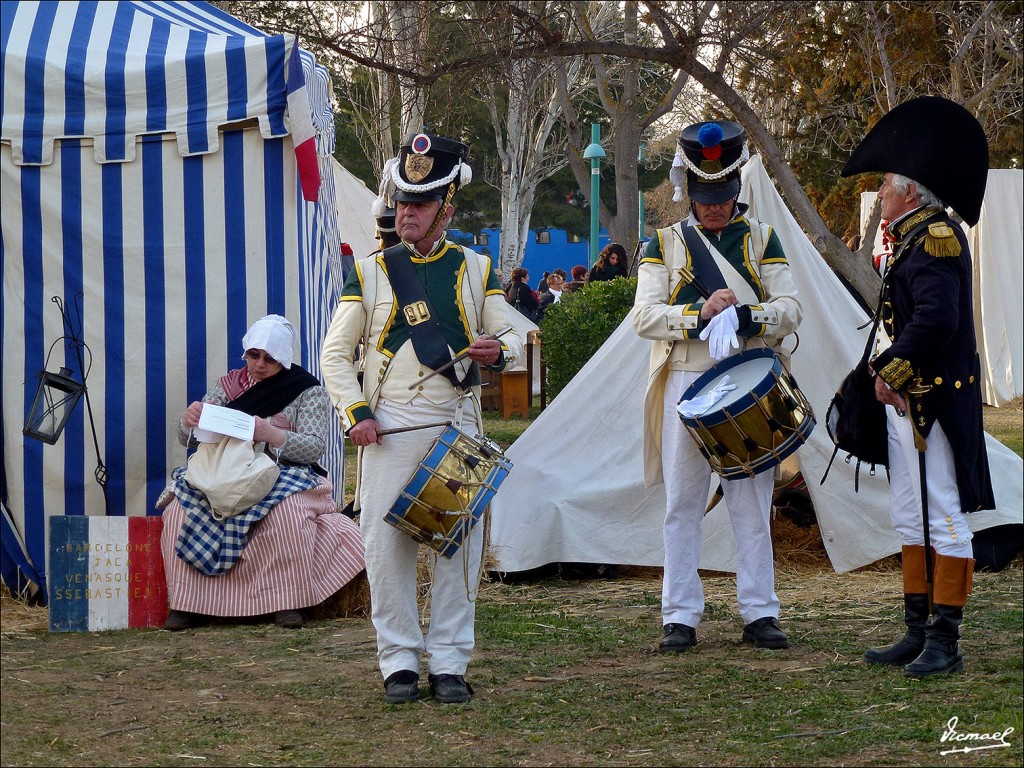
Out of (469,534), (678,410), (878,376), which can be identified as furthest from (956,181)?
(469,534)

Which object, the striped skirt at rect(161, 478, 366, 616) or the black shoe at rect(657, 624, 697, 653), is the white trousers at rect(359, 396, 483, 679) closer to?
the black shoe at rect(657, 624, 697, 653)

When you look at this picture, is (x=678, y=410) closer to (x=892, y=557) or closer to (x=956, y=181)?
(x=956, y=181)

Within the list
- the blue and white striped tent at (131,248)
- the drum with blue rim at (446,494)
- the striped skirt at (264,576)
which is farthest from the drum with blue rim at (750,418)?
the blue and white striped tent at (131,248)

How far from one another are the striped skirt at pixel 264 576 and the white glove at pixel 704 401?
1.85 metres

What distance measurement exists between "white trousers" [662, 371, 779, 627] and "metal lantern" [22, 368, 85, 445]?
275cm

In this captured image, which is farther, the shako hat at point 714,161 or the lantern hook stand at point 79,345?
the lantern hook stand at point 79,345

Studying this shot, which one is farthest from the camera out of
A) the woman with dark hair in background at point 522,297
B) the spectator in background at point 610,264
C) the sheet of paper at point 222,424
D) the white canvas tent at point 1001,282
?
the woman with dark hair in background at point 522,297

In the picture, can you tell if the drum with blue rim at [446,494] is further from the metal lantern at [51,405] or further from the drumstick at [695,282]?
the metal lantern at [51,405]

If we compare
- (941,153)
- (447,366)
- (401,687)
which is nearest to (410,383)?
(447,366)

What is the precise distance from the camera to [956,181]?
4605mm

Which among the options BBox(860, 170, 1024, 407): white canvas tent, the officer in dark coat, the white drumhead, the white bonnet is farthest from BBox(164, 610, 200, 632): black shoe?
BBox(860, 170, 1024, 407): white canvas tent

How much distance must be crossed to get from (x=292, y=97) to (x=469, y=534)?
9.13 ft

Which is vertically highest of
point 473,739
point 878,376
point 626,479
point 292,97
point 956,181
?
point 292,97

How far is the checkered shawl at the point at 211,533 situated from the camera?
5715mm
